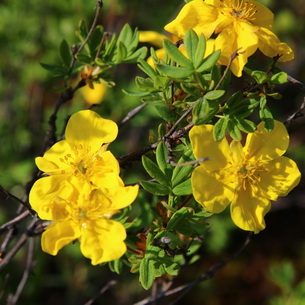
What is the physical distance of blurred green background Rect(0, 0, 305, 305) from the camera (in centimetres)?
287

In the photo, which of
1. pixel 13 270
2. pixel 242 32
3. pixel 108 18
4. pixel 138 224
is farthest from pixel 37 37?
pixel 242 32

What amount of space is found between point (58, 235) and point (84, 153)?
27 centimetres

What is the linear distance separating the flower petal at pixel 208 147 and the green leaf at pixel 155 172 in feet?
0.39

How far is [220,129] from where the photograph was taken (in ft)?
4.36

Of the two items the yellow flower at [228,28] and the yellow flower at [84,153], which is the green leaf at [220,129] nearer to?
the yellow flower at [228,28]

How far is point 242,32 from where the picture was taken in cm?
140

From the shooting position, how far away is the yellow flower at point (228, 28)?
4.47 ft

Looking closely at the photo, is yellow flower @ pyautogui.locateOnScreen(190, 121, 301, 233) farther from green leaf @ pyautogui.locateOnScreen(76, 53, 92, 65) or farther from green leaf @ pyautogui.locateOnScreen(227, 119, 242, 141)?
green leaf @ pyautogui.locateOnScreen(76, 53, 92, 65)

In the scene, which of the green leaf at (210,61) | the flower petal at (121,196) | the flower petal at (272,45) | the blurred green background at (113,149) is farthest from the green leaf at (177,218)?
the blurred green background at (113,149)

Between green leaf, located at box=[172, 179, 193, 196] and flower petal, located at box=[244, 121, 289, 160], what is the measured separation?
21 centimetres

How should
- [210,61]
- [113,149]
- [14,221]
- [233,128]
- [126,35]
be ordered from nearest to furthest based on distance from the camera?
[210,61], [233,128], [14,221], [126,35], [113,149]

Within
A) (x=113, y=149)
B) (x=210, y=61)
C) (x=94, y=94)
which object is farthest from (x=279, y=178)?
(x=94, y=94)

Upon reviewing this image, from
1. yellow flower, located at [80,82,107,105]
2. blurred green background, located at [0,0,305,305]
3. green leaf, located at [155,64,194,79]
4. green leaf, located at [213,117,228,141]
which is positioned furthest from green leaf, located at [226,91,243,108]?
yellow flower, located at [80,82,107,105]

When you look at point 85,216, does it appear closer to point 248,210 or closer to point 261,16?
point 248,210
